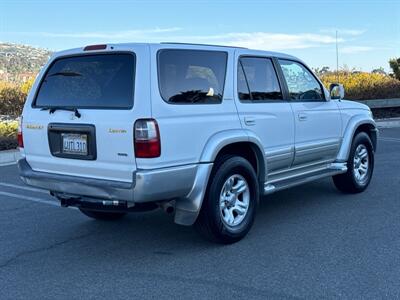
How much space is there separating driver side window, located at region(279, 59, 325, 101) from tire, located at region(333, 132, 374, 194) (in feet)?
3.24

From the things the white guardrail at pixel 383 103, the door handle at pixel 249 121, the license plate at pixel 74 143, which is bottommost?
the white guardrail at pixel 383 103

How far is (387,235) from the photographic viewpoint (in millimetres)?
5246

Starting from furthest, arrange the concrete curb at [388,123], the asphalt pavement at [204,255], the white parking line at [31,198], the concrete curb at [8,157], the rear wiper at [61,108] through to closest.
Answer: the concrete curb at [388,123]
the concrete curb at [8,157]
the white parking line at [31,198]
the rear wiper at [61,108]
the asphalt pavement at [204,255]

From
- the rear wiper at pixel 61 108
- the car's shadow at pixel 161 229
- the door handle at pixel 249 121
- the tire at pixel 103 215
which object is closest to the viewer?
the rear wiper at pixel 61 108

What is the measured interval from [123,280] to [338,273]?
1.74 meters

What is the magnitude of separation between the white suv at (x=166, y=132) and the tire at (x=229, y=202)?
10 mm

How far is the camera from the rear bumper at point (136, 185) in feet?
13.9

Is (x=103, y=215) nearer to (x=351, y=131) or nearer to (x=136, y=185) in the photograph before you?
(x=136, y=185)

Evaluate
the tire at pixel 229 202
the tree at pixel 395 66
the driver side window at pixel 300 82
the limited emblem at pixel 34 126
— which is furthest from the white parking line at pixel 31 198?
the tree at pixel 395 66

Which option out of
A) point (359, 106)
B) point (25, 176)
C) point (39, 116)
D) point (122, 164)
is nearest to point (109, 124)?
point (122, 164)

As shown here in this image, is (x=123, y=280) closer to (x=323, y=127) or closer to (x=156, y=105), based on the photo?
(x=156, y=105)

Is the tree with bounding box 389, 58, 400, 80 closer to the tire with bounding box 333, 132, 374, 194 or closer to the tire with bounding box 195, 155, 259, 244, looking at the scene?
the tire with bounding box 333, 132, 374, 194

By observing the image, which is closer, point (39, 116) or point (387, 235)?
point (39, 116)

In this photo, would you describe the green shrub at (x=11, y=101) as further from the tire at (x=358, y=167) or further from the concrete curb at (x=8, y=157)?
the tire at (x=358, y=167)
